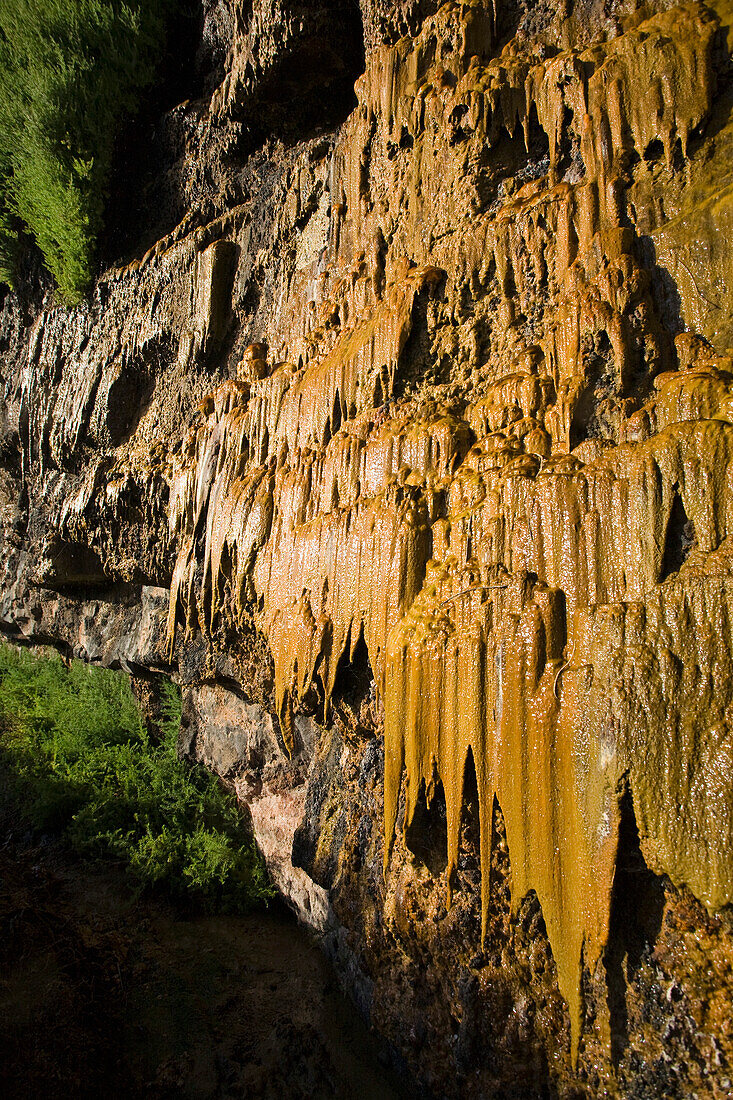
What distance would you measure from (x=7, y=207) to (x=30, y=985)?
12101mm

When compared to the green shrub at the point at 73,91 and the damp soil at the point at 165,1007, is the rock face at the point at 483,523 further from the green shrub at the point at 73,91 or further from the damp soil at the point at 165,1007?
the green shrub at the point at 73,91

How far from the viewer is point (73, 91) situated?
8.90 m

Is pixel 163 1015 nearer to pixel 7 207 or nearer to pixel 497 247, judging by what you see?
pixel 497 247

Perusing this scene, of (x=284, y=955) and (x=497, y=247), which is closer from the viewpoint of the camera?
(x=497, y=247)

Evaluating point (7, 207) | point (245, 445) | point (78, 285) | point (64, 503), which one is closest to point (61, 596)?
point (64, 503)

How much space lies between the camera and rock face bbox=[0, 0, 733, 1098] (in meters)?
2.62

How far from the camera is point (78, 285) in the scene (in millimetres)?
9492

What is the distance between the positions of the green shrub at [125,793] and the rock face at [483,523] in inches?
17.7

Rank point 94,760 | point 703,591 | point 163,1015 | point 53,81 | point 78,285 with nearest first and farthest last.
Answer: point 703,591
point 163,1015
point 94,760
point 53,81
point 78,285

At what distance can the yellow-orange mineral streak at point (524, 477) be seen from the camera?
2602 millimetres

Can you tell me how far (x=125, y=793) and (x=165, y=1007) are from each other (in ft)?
9.26

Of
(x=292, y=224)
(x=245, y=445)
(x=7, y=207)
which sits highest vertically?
(x=7, y=207)

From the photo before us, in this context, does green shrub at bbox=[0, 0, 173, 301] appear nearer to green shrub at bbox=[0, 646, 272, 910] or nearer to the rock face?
the rock face

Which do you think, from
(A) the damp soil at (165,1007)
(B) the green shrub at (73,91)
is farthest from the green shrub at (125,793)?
(B) the green shrub at (73,91)
